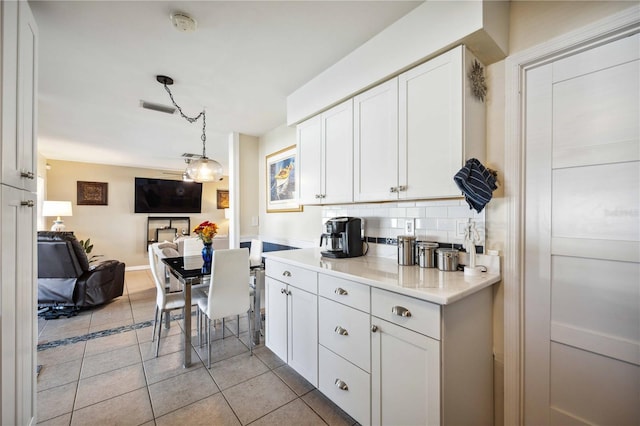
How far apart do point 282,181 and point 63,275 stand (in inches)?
118

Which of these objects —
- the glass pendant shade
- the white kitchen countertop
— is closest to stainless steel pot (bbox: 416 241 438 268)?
the white kitchen countertop

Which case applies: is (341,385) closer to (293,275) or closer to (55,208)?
(293,275)

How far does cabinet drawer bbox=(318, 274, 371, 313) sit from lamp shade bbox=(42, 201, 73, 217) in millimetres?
5884

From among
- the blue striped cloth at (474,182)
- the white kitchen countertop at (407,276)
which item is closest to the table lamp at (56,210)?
the white kitchen countertop at (407,276)

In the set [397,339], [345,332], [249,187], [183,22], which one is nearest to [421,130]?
[397,339]

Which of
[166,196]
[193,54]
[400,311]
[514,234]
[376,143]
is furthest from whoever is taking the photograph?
[166,196]

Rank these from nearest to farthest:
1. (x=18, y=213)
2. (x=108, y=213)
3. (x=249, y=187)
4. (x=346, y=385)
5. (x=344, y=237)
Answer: (x=18, y=213), (x=346, y=385), (x=344, y=237), (x=249, y=187), (x=108, y=213)

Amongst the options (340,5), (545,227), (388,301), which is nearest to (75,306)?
(388,301)

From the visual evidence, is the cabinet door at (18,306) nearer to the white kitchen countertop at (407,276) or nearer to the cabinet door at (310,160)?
the white kitchen countertop at (407,276)

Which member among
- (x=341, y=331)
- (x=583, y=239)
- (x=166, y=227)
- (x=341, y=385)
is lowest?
(x=341, y=385)

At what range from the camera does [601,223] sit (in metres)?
1.24

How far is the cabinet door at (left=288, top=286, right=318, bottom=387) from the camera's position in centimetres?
178

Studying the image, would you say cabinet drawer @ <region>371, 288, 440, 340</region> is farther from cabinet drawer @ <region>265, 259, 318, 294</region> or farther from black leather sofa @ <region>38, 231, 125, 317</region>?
black leather sofa @ <region>38, 231, 125, 317</region>

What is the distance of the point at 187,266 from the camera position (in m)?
2.62
